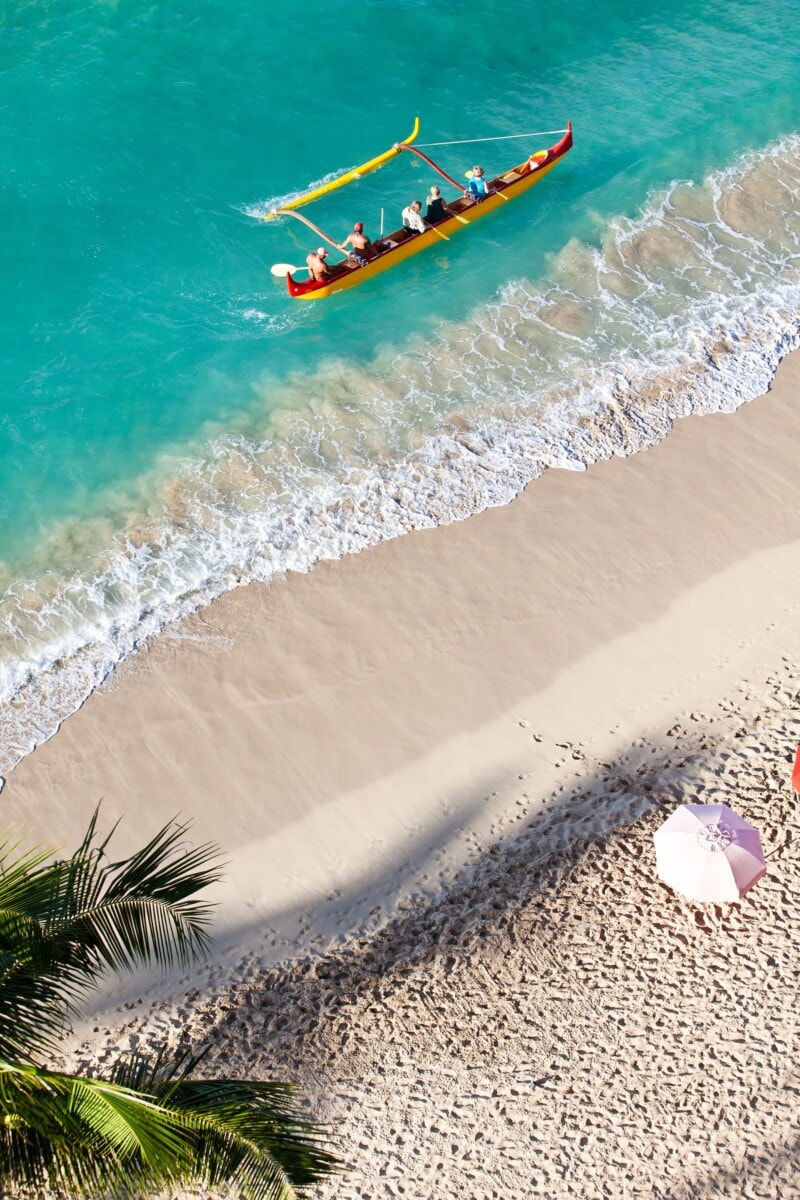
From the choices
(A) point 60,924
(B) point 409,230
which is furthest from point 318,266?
(A) point 60,924

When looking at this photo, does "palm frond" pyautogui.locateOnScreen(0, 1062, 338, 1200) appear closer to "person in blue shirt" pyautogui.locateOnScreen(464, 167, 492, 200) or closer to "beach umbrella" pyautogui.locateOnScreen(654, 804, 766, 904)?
"beach umbrella" pyautogui.locateOnScreen(654, 804, 766, 904)

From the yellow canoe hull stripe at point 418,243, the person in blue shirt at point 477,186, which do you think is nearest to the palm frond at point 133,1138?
the yellow canoe hull stripe at point 418,243

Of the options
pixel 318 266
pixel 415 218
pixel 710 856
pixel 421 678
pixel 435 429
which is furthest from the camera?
pixel 415 218

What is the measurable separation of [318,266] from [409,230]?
2440mm

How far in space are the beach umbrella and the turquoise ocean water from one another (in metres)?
6.95

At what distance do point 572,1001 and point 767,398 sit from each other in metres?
12.1

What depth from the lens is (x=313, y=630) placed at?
15.6 meters

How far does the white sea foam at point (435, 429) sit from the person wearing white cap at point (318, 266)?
6.59 ft

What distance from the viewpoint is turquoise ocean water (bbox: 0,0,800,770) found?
17.4 m

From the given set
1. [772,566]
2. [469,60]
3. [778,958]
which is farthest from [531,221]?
[778,958]

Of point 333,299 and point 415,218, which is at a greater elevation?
point 415,218

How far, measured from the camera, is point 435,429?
61.8 feet

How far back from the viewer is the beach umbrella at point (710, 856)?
11961mm

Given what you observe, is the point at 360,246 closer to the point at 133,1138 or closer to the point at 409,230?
the point at 409,230
